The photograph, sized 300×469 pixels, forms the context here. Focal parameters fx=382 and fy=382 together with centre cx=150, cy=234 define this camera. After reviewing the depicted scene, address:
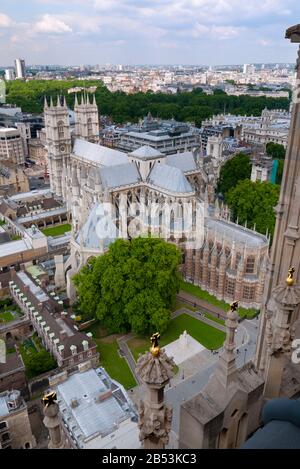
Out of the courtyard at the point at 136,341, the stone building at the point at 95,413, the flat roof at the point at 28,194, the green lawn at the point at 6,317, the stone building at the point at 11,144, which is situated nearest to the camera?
the stone building at the point at 95,413

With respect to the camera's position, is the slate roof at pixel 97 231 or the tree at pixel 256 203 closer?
the slate roof at pixel 97 231

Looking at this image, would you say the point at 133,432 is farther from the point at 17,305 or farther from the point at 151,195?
the point at 151,195

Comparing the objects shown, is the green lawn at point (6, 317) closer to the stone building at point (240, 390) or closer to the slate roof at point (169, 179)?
the slate roof at point (169, 179)

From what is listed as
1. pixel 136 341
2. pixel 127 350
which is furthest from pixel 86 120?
pixel 127 350

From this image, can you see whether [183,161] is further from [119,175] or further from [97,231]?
[97,231]

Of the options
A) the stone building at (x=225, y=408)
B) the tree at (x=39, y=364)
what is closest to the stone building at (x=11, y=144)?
the tree at (x=39, y=364)

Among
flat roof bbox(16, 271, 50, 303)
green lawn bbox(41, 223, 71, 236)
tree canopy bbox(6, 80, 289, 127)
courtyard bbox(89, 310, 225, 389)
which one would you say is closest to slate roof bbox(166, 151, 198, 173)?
green lawn bbox(41, 223, 71, 236)
